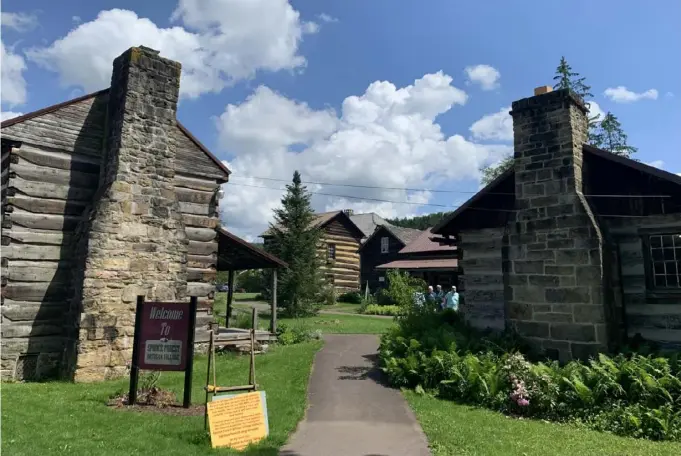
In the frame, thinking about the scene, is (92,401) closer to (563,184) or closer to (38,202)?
(38,202)

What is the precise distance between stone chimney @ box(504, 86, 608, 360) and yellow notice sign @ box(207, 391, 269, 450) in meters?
7.12

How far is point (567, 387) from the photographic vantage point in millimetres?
8680

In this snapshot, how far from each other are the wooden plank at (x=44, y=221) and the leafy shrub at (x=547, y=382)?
28.2ft

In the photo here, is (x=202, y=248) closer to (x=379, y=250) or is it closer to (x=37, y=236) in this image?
(x=37, y=236)

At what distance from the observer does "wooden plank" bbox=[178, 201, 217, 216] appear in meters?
14.2

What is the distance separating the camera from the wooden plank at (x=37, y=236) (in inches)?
429

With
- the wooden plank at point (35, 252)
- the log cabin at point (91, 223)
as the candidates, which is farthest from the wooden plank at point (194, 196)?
the wooden plank at point (35, 252)

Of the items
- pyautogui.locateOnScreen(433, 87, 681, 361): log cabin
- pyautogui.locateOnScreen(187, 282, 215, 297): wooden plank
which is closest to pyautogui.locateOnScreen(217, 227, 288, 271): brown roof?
pyautogui.locateOnScreen(187, 282, 215, 297): wooden plank

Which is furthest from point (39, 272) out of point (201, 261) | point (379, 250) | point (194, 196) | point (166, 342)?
point (379, 250)

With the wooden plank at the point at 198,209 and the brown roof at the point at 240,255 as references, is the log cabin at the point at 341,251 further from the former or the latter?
the wooden plank at the point at 198,209

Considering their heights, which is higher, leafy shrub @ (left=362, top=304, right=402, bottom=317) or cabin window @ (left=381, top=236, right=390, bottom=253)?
cabin window @ (left=381, top=236, right=390, bottom=253)

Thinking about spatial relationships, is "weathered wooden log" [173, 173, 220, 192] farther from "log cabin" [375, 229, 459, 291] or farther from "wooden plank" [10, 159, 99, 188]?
"log cabin" [375, 229, 459, 291]

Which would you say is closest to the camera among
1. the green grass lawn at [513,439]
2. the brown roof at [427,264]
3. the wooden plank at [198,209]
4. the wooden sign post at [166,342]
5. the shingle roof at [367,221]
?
the green grass lawn at [513,439]

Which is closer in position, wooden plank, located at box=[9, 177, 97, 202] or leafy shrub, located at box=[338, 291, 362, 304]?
wooden plank, located at box=[9, 177, 97, 202]
